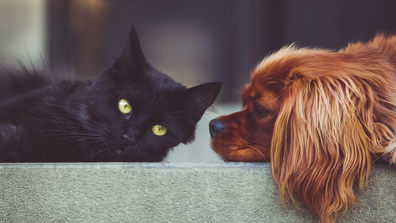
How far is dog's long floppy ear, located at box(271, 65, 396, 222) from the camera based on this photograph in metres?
1.04

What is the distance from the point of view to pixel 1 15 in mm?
2672

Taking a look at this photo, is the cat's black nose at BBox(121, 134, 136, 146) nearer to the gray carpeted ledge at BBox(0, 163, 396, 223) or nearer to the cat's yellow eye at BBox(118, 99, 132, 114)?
the cat's yellow eye at BBox(118, 99, 132, 114)

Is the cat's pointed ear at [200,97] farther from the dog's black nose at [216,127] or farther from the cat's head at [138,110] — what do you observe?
the dog's black nose at [216,127]

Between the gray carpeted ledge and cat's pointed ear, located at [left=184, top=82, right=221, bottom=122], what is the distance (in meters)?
0.65

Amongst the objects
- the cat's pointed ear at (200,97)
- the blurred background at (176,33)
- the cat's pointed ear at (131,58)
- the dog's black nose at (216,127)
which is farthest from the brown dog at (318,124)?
the blurred background at (176,33)

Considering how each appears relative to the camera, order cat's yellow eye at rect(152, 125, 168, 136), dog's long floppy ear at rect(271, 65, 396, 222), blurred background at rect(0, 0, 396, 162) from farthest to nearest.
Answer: blurred background at rect(0, 0, 396, 162), cat's yellow eye at rect(152, 125, 168, 136), dog's long floppy ear at rect(271, 65, 396, 222)

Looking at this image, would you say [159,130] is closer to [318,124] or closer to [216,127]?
[216,127]

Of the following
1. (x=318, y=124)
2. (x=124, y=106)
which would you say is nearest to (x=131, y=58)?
(x=124, y=106)

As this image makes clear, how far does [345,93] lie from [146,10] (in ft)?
6.69

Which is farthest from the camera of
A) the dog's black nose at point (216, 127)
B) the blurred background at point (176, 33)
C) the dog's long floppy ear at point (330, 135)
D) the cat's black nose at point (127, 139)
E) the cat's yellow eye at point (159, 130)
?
the blurred background at point (176, 33)

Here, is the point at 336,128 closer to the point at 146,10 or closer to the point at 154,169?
the point at 154,169

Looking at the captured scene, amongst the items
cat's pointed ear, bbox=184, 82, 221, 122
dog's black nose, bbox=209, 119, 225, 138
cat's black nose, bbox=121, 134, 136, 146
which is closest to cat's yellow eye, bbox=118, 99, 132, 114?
cat's black nose, bbox=121, 134, 136, 146

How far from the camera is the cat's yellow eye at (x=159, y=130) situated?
5.24 ft

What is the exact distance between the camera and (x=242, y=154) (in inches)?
49.0
